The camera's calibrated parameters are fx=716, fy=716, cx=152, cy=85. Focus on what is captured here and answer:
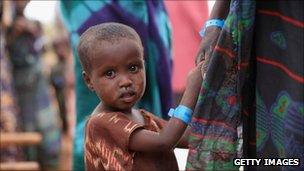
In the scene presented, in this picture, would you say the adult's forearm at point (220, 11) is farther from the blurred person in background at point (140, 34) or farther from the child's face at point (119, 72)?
the blurred person in background at point (140, 34)

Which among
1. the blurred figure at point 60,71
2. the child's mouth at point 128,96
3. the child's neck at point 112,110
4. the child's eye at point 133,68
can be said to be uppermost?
the blurred figure at point 60,71

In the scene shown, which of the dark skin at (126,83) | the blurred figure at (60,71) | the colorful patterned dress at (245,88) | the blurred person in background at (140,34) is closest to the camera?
the colorful patterned dress at (245,88)

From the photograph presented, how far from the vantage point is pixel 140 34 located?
361 cm

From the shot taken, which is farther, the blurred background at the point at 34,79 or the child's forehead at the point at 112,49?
the blurred background at the point at 34,79

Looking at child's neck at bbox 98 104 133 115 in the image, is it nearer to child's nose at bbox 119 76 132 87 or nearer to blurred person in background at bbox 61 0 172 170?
child's nose at bbox 119 76 132 87

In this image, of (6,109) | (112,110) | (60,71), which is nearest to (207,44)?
(112,110)

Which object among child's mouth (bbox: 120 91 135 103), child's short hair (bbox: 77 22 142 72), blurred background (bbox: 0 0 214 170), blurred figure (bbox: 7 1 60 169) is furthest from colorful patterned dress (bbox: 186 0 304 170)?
blurred figure (bbox: 7 1 60 169)

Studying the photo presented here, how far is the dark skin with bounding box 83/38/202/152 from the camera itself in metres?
2.36

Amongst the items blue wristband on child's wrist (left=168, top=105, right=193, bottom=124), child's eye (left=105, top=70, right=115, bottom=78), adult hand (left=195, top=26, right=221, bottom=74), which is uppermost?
adult hand (left=195, top=26, right=221, bottom=74)

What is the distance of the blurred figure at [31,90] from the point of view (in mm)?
7203

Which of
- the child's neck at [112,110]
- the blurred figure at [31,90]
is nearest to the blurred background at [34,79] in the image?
the blurred figure at [31,90]

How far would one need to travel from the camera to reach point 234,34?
204 centimetres

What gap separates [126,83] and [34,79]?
5.20 meters

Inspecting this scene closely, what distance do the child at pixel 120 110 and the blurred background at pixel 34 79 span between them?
0.90 metres
